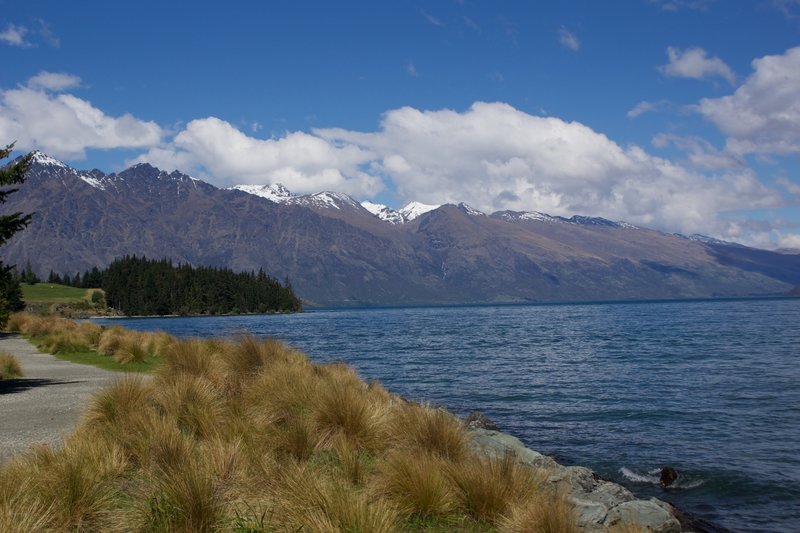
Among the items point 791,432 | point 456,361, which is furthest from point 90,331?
point 791,432

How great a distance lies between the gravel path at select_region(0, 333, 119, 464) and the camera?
1128cm

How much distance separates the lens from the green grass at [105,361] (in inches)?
961

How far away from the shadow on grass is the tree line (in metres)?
158

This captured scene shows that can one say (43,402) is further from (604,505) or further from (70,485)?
(604,505)

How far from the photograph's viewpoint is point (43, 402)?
610 inches

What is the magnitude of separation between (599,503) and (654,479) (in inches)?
200

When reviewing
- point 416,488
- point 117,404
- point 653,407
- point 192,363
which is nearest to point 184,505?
point 416,488

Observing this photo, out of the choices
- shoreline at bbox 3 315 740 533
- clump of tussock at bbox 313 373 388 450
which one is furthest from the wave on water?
clump of tussock at bbox 313 373 388 450

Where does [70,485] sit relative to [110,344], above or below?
above

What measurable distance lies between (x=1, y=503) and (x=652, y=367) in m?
35.7

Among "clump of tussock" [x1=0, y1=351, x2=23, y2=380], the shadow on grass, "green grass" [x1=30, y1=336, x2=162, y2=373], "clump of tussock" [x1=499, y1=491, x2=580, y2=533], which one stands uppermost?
"clump of tussock" [x1=499, y1=491, x2=580, y2=533]

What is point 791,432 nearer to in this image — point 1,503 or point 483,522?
point 483,522

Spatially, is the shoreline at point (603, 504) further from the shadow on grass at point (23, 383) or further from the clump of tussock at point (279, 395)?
the shadow on grass at point (23, 383)

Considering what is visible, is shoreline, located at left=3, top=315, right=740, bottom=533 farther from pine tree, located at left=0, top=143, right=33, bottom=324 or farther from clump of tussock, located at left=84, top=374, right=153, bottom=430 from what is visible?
pine tree, located at left=0, top=143, right=33, bottom=324
